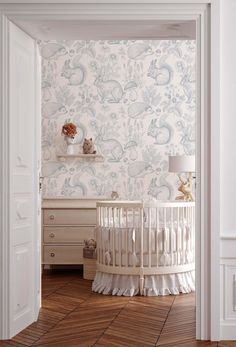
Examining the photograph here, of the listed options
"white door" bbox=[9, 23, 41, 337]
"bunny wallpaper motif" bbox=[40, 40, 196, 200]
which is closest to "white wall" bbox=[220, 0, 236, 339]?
"white door" bbox=[9, 23, 41, 337]

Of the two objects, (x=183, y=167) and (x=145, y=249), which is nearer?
(x=145, y=249)

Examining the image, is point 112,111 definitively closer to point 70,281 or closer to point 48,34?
point 70,281

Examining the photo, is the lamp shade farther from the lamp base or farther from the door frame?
the door frame

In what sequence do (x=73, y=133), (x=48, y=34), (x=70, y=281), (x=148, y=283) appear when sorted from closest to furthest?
(x=48, y=34)
(x=148, y=283)
(x=70, y=281)
(x=73, y=133)

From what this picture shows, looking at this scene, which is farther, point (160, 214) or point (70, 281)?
point (70, 281)

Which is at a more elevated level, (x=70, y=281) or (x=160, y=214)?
(x=160, y=214)

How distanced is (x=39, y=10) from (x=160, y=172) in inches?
130

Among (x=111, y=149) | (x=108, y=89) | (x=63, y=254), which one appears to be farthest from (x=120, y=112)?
(x=63, y=254)

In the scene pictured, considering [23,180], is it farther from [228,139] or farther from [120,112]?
[120,112]

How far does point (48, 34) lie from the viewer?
4.23 meters

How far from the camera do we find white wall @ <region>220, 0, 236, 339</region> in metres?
3.74

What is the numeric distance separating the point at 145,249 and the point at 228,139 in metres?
1.81

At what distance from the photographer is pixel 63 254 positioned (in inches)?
253

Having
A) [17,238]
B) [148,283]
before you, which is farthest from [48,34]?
[148,283]
